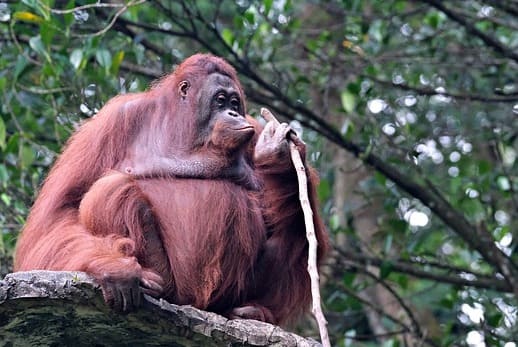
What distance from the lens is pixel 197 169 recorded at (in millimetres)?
4992

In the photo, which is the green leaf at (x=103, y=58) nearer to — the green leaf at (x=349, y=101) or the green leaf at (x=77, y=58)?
the green leaf at (x=77, y=58)

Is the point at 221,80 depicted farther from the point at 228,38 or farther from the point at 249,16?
the point at 228,38

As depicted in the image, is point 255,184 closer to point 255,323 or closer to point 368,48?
point 255,323

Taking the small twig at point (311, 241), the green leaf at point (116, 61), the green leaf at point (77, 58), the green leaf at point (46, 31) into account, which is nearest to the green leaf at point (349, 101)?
the green leaf at point (116, 61)

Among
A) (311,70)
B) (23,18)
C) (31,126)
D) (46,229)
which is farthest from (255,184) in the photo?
(311,70)

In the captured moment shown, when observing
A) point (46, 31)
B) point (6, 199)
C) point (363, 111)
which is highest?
point (46, 31)

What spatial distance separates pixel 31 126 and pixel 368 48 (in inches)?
118

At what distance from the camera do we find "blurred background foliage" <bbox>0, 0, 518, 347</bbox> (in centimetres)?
682

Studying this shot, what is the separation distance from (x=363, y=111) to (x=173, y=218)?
3204mm

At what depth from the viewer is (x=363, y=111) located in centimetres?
768

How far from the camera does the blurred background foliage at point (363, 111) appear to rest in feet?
22.4

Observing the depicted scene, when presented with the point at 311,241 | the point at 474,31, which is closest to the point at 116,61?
the point at 474,31

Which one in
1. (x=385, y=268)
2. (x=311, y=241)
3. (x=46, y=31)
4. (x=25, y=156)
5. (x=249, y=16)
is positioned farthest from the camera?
(x=249, y=16)

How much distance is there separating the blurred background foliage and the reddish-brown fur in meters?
1.11
